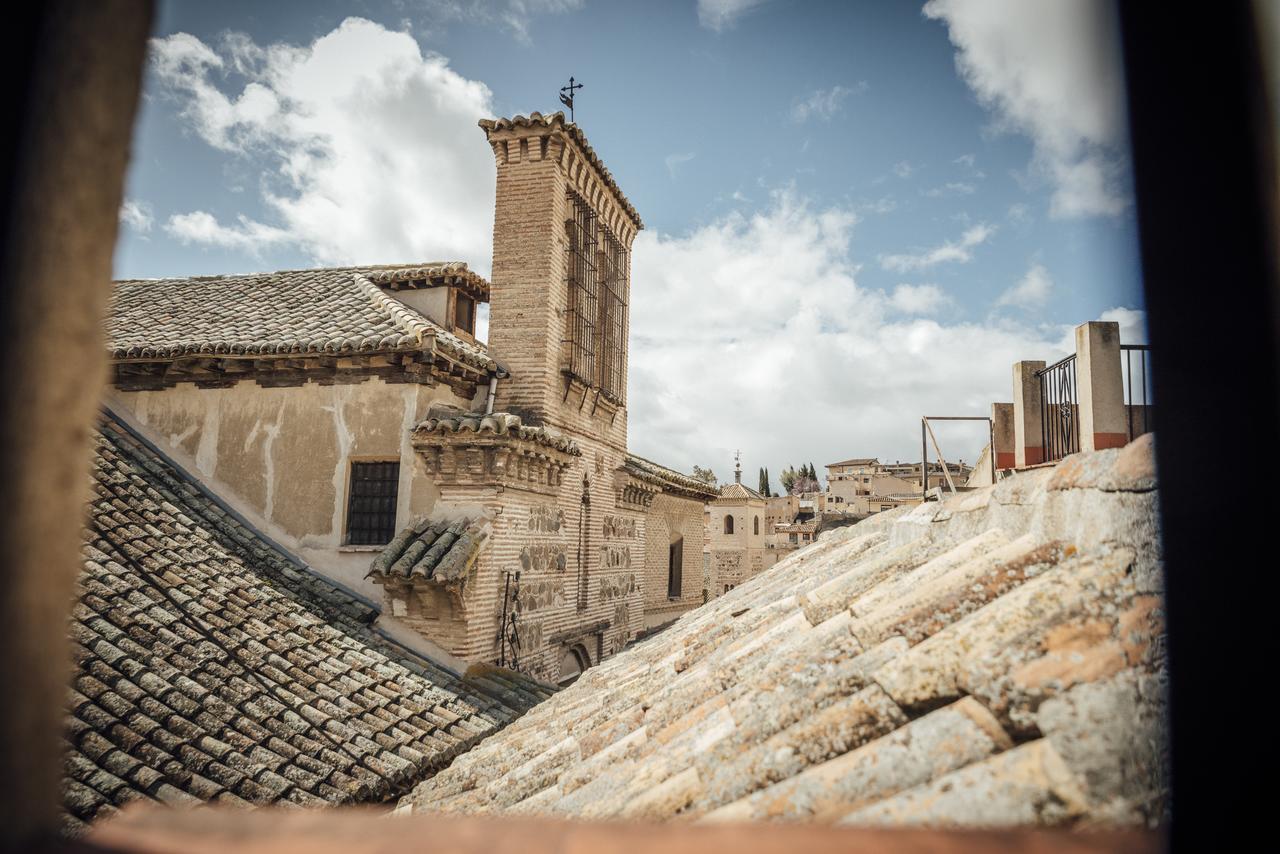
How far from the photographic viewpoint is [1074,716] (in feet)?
3.50

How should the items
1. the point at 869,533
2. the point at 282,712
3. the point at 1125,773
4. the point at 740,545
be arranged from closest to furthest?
1. the point at 1125,773
2. the point at 869,533
3. the point at 282,712
4. the point at 740,545

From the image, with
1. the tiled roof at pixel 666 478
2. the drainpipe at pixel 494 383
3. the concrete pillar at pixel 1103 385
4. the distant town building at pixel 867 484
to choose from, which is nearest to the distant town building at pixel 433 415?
the drainpipe at pixel 494 383

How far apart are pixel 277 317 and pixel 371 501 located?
333cm

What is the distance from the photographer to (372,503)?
8484mm

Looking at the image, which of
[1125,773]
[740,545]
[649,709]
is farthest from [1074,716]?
[740,545]

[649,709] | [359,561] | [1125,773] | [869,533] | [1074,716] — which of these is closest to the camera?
[1125,773]

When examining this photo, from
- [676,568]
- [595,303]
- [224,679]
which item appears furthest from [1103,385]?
[676,568]

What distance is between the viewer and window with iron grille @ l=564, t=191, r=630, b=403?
33.9ft

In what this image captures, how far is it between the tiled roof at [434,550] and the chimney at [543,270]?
1.98 meters

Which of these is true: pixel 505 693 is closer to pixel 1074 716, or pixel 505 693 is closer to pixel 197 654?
pixel 197 654

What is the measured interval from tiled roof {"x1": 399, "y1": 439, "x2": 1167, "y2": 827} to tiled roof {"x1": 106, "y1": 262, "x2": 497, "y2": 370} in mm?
6683

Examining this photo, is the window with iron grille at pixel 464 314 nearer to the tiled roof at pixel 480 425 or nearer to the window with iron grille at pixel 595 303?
the window with iron grille at pixel 595 303

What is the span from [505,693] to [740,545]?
2688cm

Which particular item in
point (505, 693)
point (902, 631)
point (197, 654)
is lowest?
point (505, 693)
